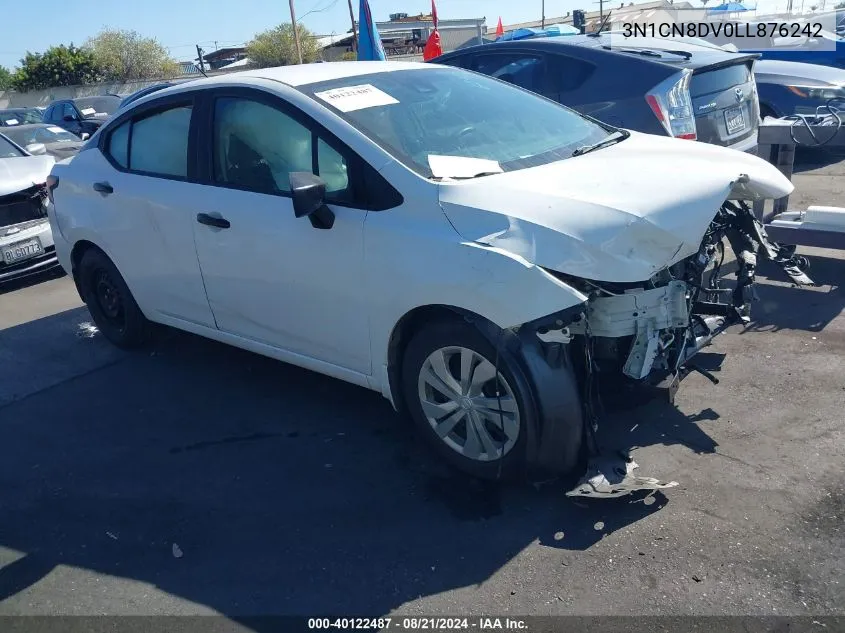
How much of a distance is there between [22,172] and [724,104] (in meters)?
6.59

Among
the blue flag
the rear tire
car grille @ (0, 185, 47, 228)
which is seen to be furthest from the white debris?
the blue flag

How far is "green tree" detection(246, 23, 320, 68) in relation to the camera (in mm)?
51731

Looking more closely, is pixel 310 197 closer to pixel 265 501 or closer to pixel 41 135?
pixel 265 501

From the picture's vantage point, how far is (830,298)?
17.9 feet

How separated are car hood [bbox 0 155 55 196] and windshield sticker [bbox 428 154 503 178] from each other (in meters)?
5.52

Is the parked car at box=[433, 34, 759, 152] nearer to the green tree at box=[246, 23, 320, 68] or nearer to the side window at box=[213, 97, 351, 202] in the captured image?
the side window at box=[213, 97, 351, 202]

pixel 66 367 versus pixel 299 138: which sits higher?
pixel 299 138

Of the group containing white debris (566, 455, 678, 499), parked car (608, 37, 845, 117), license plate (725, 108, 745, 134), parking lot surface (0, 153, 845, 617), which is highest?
license plate (725, 108, 745, 134)

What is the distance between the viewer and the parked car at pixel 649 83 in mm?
6176

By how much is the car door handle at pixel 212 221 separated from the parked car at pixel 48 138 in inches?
406

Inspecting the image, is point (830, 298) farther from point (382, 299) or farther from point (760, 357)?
point (382, 299)

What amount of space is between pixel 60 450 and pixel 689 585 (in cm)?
328

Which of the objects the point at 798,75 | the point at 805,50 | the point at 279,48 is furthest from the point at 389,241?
the point at 279,48

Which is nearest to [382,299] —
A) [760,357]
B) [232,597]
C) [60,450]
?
[232,597]
